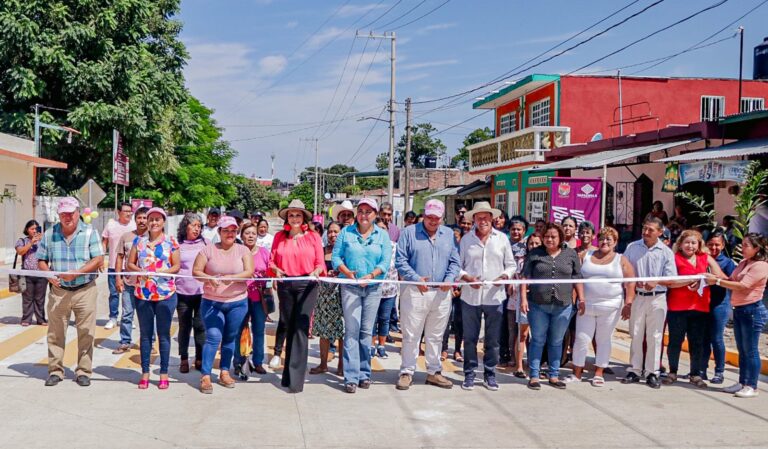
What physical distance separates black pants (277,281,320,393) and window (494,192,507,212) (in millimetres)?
25256

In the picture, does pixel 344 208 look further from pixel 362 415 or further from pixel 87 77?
pixel 87 77

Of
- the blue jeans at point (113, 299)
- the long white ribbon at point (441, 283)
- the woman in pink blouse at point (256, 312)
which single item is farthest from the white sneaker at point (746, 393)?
the blue jeans at point (113, 299)

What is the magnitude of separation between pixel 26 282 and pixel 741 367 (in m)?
9.51

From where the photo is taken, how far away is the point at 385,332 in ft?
30.0

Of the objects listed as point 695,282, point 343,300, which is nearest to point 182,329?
point 343,300

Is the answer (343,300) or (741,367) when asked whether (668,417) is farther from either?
(343,300)

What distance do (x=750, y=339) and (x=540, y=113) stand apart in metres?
22.4

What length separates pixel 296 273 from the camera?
7520mm

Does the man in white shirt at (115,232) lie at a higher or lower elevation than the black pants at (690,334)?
higher

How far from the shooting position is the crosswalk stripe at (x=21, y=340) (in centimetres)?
895

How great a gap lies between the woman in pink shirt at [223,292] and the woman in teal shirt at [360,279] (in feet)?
3.26

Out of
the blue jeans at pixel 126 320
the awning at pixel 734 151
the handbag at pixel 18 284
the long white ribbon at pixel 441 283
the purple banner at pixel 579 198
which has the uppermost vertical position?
the awning at pixel 734 151

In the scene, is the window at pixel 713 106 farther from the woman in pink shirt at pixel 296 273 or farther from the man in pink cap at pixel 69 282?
the man in pink cap at pixel 69 282

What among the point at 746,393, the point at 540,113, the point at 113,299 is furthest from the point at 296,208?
the point at 540,113
